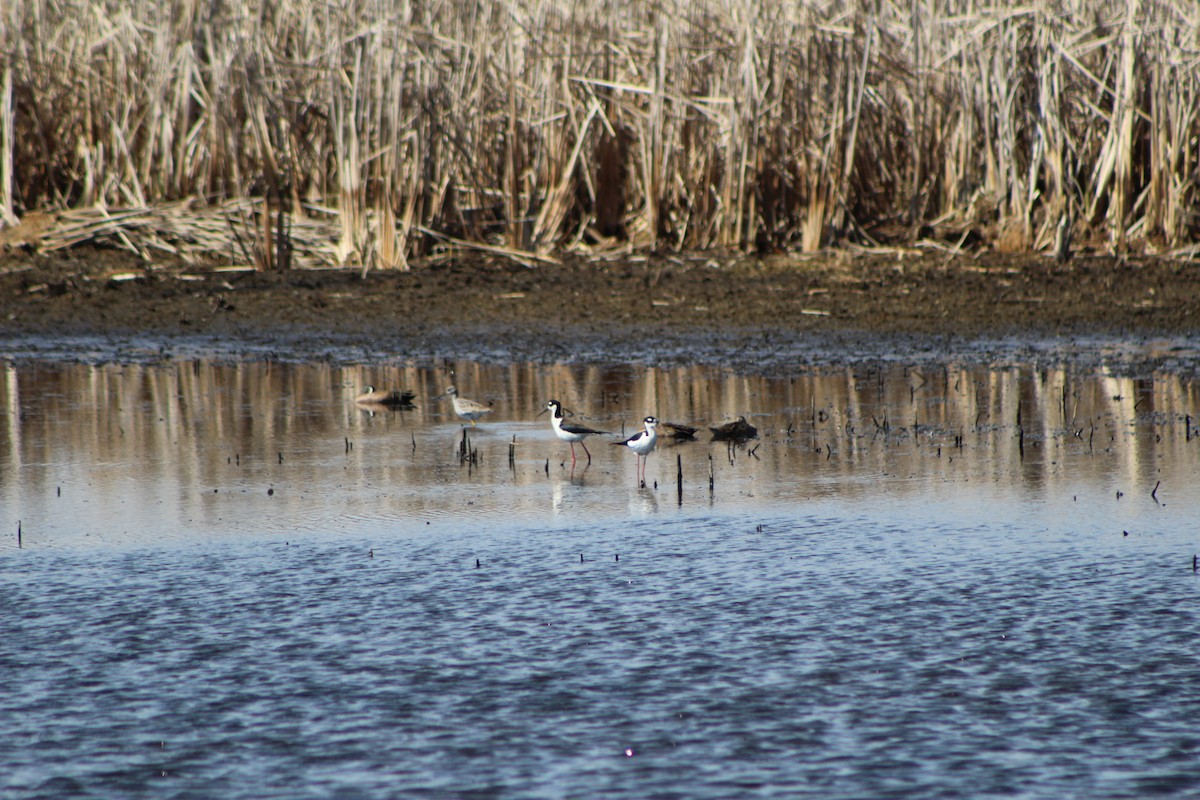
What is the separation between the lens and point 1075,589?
6.30 m

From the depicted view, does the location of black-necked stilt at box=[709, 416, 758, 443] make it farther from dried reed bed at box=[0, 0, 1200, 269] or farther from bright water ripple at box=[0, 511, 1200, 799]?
dried reed bed at box=[0, 0, 1200, 269]

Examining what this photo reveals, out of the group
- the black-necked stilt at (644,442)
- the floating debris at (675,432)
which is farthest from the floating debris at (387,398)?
the black-necked stilt at (644,442)

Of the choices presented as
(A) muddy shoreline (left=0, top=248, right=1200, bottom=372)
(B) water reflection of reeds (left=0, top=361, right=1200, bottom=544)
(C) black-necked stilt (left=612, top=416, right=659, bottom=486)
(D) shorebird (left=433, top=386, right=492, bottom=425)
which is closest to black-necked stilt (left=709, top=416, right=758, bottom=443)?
(B) water reflection of reeds (left=0, top=361, right=1200, bottom=544)

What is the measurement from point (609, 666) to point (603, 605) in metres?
0.73

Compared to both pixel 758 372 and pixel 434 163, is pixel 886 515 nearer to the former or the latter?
pixel 758 372

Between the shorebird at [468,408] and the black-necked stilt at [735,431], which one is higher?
the shorebird at [468,408]

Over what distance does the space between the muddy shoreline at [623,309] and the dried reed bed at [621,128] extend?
1.89 feet

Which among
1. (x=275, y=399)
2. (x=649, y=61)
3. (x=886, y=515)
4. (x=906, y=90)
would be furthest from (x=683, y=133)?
(x=886, y=515)

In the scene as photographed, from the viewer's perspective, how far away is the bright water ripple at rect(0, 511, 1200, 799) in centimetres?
452

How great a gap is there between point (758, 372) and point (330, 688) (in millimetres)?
7238

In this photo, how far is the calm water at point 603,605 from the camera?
4.61m

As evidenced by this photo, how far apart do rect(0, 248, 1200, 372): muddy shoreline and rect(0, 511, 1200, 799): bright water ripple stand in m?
5.78

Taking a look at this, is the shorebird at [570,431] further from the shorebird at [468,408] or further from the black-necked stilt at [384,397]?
the black-necked stilt at [384,397]

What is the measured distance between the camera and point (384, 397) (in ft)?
35.2
